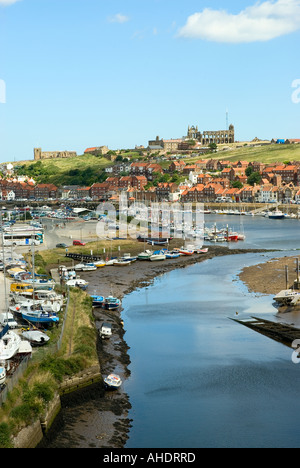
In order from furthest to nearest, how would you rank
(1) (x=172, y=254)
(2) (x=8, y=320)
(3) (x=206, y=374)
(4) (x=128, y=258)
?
1. (1) (x=172, y=254)
2. (4) (x=128, y=258)
3. (2) (x=8, y=320)
4. (3) (x=206, y=374)

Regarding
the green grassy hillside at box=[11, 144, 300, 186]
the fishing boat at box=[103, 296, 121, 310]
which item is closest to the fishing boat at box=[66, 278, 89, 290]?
the fishing boat at box=[103, 296, 121, 310]

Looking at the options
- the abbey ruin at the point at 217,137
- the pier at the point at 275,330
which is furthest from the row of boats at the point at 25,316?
the abbey ruin at the point at 217,137

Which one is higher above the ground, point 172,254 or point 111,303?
point 172,254

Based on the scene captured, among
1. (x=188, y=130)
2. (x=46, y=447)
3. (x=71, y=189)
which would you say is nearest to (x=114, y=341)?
(x=46, y=447)

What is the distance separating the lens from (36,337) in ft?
74.2

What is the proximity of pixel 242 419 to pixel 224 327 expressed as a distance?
10.0 metres

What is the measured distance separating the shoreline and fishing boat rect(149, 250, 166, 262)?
80cm

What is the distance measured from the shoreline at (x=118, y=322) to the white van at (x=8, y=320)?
343 centimetres

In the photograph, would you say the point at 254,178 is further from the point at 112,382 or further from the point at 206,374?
the point at 112,382

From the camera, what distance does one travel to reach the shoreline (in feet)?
60.7

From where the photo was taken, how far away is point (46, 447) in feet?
55.8

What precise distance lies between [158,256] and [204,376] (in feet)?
93.2

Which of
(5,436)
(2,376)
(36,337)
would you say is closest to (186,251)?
(36,337)

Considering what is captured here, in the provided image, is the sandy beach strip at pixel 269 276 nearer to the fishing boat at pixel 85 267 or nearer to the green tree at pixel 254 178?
the fishing boat at pixel 85 267
